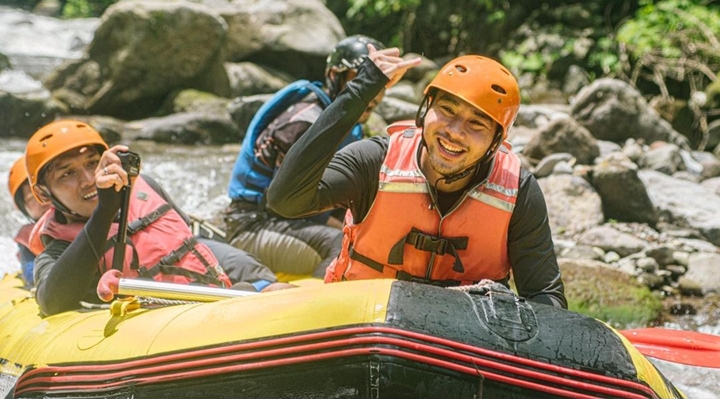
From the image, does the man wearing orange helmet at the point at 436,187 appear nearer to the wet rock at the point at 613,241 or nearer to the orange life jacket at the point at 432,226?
the orange life jacket at the point at 432,226

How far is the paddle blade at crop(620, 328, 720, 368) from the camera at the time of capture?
3328 mm

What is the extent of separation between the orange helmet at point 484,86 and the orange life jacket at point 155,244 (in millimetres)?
1392

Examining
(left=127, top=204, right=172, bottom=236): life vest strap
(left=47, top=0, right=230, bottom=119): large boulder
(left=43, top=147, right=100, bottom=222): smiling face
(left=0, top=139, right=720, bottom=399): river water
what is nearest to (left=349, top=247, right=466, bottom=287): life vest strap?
(left=127, top=204, right=172, bottom=236): life vest strap

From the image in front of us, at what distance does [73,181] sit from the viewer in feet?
10.4

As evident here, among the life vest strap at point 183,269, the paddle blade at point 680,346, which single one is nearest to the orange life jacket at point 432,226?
the life vest strap at point 183,269

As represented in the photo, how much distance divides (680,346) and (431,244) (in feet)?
4.92

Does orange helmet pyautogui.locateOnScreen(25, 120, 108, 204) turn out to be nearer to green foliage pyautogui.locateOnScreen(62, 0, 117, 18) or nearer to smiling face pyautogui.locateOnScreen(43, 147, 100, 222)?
smiling face pyautogui.locateOnScreen(43, 147, 100, 222)

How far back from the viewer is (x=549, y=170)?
7660 millimetres

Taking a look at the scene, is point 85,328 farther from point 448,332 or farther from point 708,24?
point 708,24

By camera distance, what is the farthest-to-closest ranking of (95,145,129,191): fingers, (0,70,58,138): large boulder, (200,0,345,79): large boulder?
(200,0,345,79): large boulder, (0,70,58,138): large boulder, (95,145,129,191): fingers

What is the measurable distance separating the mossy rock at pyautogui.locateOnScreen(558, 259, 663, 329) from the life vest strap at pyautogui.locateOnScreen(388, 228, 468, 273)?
8.68 ft

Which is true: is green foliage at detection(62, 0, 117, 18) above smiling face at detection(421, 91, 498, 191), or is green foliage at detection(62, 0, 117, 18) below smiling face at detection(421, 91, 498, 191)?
below

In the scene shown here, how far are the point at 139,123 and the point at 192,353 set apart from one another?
9561 mm

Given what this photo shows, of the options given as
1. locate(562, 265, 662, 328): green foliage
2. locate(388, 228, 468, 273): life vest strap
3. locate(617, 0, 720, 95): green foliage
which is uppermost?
locate(617, 0, 720, 95): green foliage
